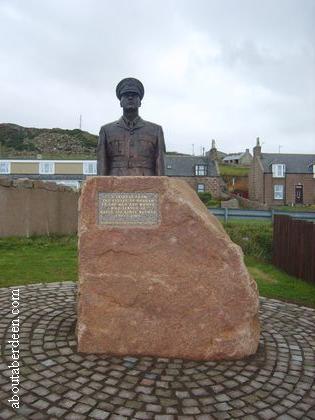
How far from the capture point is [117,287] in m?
4.88

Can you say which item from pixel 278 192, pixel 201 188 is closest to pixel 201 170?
pixel 201 188

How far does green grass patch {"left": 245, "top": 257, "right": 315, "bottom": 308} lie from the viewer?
7.83 metres

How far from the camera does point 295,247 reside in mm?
10078

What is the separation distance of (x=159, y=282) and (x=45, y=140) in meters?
107

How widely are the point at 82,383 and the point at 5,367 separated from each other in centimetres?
92

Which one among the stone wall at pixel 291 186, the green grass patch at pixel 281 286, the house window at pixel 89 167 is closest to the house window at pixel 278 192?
the stone wall at pixel 291 186

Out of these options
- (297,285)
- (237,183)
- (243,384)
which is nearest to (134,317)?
(243,384)

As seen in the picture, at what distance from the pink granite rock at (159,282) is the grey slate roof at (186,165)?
42.2 meters

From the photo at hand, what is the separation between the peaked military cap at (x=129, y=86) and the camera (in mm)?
5453

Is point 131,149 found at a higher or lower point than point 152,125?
lower

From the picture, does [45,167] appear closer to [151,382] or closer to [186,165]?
[186,165]

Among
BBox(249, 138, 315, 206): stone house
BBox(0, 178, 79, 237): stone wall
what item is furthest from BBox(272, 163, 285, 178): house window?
BBox(0, 178, 79, 237): stone wall

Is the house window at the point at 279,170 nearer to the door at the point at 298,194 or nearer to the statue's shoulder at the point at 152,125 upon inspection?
the door at the point at 298,194

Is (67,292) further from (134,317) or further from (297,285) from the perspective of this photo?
(297,285)
